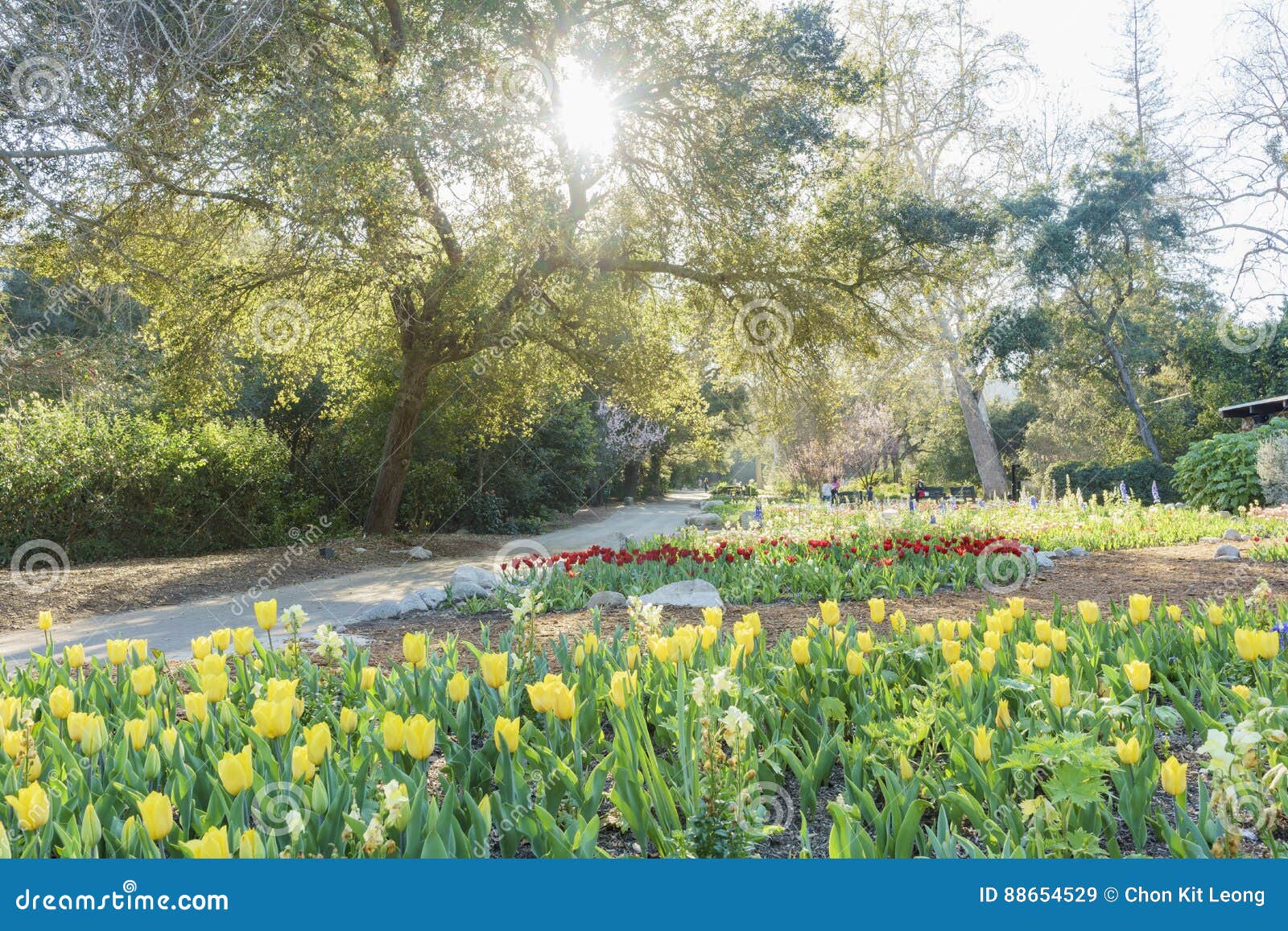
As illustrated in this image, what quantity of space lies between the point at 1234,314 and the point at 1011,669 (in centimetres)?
2623

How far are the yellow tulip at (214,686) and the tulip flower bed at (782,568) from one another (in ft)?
10.7

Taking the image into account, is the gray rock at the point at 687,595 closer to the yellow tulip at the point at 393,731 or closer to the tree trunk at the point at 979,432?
the yellow tulip at the point at 393,731

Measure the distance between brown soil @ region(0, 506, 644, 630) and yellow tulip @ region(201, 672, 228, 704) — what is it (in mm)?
6190

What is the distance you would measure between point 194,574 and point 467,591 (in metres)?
5.07

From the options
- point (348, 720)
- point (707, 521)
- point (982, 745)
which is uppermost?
point (348, 720)

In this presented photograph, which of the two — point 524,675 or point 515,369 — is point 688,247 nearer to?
point 515,369

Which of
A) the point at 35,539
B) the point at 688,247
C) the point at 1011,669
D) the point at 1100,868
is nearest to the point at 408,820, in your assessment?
the point at 1100,868

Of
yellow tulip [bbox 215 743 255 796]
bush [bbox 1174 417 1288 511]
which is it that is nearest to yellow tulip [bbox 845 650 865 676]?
yellow tulip [bbox 215 743 255 796]

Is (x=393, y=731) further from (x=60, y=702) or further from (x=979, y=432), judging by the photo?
(x=979, y=432)

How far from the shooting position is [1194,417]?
26.1 m

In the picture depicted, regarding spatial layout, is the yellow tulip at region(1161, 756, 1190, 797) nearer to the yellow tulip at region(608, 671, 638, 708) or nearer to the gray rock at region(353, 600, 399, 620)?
the yellow tulip at region(608, 671, 638, 708)

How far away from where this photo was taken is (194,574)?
10242mm

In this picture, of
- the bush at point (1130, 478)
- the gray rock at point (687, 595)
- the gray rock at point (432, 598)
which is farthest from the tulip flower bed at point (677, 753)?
the bush at point (1130, 478)

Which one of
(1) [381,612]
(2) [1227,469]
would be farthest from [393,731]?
(2) [1227,469]
